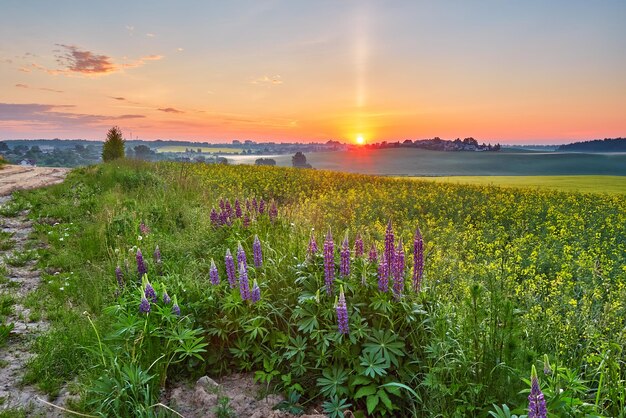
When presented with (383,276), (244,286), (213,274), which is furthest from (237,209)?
(383,276)

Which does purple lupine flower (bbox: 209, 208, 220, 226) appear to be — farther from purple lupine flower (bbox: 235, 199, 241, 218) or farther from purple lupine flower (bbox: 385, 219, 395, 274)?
purple lupine flower (bbox: 385, 219, 395, 274)

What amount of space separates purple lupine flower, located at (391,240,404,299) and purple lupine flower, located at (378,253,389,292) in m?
0.07

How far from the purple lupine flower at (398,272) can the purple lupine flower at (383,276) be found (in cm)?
7

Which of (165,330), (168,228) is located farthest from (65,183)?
(165,330)

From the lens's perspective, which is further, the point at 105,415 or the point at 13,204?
the point at 13,204

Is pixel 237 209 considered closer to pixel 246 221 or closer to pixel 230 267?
pixel 246 221

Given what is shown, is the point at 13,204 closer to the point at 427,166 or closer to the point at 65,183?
the point at 65,183

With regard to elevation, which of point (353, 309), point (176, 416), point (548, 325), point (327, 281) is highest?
point (327, 281)

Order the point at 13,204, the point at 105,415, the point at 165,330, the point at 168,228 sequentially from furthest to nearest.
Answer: the point at 13,204 → the point at 168,228 → the point at 165,330 → the point at 105,415

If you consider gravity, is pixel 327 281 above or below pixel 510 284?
above

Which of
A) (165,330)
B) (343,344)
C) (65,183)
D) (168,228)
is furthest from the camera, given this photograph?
(65,183)

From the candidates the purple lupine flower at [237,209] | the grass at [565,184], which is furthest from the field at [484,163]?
the purple lupine flower at [237,209]

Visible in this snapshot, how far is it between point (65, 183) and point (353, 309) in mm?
14471

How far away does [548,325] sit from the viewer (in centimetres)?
409
